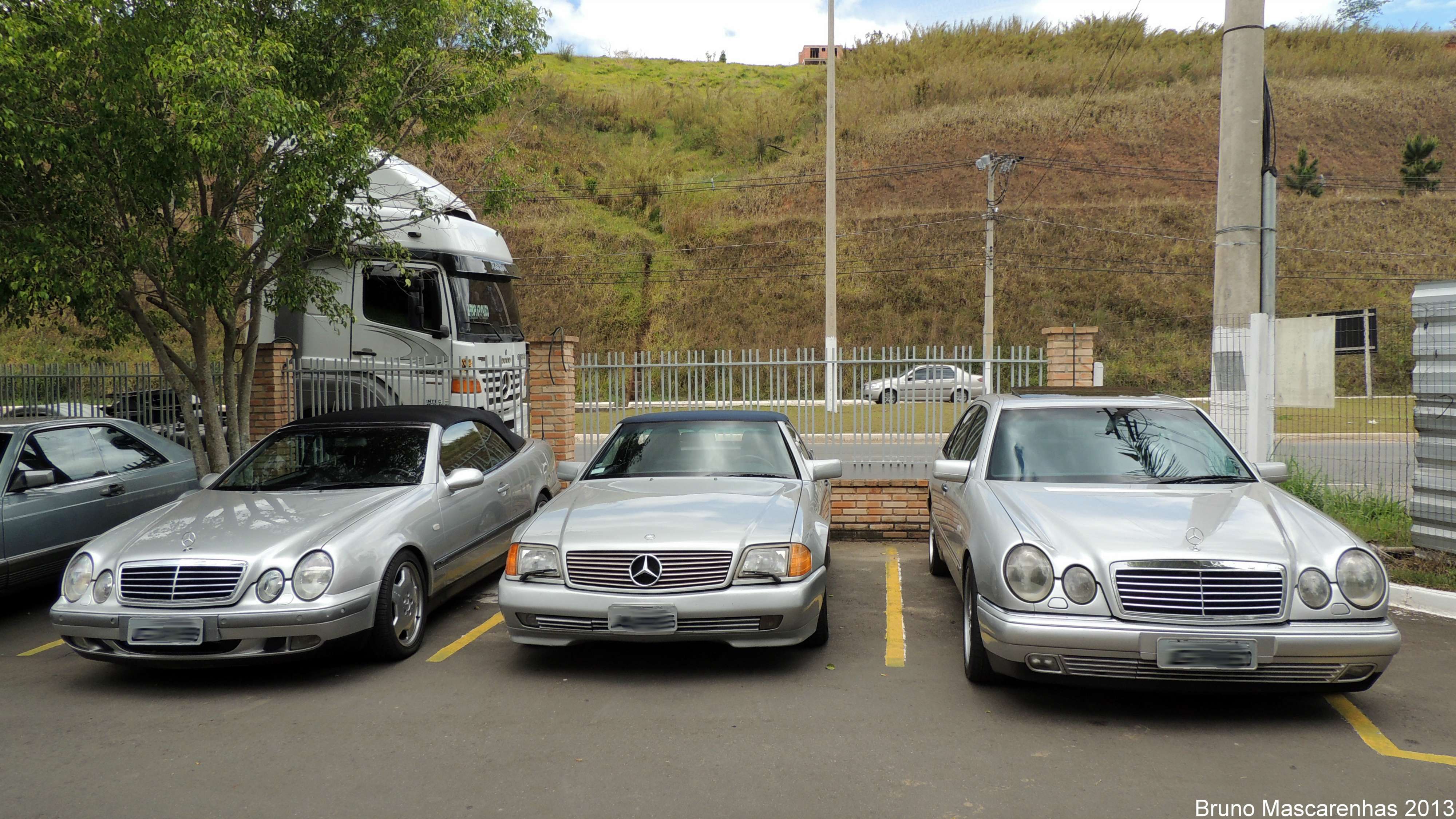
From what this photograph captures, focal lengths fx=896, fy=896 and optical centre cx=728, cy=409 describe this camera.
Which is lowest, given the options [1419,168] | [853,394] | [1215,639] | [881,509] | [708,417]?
[881,509]

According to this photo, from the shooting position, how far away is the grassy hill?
35250 mm

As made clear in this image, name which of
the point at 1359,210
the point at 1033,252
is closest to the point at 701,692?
the point at 1033,252

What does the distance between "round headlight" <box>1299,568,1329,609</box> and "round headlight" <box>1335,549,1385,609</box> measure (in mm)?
62

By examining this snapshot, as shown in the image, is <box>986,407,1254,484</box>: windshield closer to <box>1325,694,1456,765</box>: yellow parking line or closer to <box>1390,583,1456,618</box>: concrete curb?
<box>1325,694,1456,765</box>: yellow parking line

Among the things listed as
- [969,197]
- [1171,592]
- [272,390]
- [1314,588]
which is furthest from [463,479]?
[969,197]

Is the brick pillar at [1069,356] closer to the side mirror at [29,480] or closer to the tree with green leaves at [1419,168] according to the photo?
the side mirror at [29,480]

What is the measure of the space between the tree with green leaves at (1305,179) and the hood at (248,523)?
47527 millimetres

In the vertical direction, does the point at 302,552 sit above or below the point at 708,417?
below

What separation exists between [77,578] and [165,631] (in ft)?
2.42

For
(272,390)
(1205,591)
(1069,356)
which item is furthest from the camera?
(272,390)

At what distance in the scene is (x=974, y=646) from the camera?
4.61 metres

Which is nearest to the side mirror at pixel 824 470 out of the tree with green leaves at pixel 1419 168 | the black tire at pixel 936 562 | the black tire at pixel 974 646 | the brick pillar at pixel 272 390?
the black tire at pixel 936 562

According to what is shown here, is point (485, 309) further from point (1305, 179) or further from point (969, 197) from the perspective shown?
point (1305, 179)

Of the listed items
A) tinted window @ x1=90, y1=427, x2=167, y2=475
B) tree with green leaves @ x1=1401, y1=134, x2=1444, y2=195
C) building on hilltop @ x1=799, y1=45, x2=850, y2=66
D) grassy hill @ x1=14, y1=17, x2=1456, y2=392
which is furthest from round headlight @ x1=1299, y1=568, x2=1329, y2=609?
building on hilltop @ x1=799, y1=45, x2=850, y2=66
